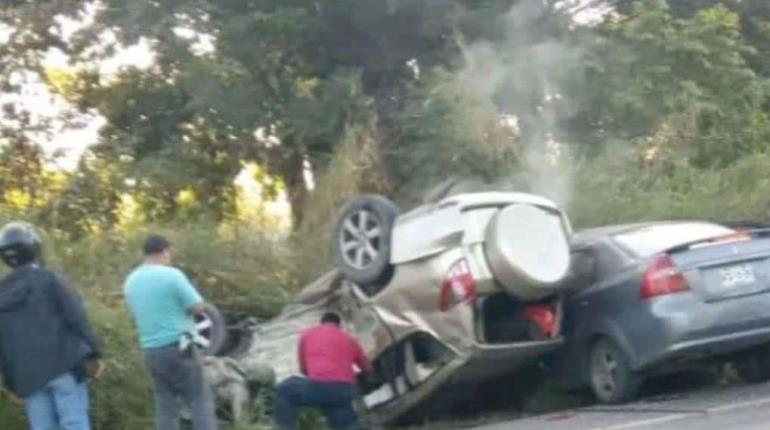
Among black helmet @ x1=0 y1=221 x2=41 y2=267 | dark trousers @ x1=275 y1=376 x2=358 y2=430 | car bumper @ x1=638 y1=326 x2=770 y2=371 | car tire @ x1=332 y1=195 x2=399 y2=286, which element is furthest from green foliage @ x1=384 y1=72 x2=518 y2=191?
black helmet @ x1=0 y1=221 x2=41 y2=267

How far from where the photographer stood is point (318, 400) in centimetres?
1270

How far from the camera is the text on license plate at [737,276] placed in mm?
13599

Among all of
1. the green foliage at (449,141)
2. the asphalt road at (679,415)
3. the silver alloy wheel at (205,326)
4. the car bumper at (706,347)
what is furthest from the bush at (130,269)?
the car bumper at (706,347)

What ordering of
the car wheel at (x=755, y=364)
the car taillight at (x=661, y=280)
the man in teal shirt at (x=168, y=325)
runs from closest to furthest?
the man in teal shirt at (x=168, y=325), the car taillight at (x=661, y=280), the car wheel at (x=755, y=364)

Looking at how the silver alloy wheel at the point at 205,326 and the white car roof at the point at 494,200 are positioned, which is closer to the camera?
the white car roof at the point at 494,200

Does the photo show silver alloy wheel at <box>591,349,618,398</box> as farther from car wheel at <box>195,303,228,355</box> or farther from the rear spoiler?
car wheel at <box>195,303,228,355</box>

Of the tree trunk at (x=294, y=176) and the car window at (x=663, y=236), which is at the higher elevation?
the tree trunk at (x=294, y=176)

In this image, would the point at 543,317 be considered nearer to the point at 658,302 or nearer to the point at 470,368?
the point at 470,368

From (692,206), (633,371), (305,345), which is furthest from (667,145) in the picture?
(305,345)

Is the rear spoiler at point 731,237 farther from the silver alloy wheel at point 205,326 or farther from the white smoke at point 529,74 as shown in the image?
the white smoke at point 529,74

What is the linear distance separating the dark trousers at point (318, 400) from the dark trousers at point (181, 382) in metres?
1.13

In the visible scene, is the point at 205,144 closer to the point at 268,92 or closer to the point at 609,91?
the point at 268,92

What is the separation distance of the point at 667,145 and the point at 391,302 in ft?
20.5

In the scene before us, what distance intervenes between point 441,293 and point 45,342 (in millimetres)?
3960
